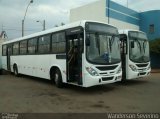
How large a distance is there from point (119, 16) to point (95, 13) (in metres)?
3.74

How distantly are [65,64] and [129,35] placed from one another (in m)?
4.19

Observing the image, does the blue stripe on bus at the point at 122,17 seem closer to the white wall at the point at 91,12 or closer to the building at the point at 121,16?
the building at the point at 121,16

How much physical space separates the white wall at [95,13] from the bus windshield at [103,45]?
1956cm

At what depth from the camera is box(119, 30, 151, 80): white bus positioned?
44.8ft

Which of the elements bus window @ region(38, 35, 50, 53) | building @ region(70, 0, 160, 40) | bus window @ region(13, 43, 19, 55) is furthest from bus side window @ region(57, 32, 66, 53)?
building @ region(70, 0, 160, 40)

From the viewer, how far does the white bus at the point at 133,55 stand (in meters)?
13.7

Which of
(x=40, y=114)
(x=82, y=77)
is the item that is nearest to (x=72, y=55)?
(x=82, y=77)

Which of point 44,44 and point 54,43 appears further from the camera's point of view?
point 44,44

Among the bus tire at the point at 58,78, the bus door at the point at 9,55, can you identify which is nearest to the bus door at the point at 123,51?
the bus tire at the point at 58,78

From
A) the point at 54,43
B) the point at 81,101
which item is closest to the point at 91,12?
the point at 54,43

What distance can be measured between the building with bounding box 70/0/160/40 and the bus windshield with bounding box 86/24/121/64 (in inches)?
770

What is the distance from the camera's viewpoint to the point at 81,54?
35.4ft

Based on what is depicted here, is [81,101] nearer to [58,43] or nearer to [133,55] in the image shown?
[58,43]

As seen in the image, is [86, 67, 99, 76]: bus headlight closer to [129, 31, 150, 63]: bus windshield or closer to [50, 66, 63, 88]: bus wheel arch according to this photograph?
[50, 66, 63, 88]: bus wheel arch
